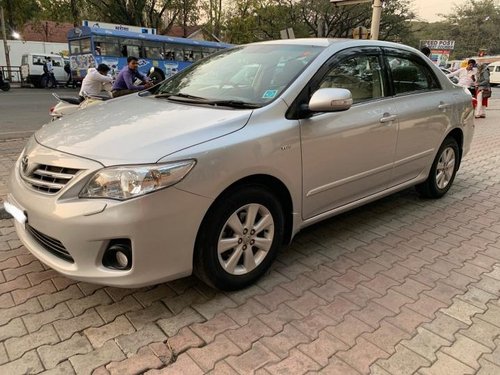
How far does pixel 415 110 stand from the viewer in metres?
4.07

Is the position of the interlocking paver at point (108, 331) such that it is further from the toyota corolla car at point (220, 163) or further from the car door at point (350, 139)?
the car door at point (350, 139)

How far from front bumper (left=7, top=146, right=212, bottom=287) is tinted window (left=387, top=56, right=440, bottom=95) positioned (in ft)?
8.01

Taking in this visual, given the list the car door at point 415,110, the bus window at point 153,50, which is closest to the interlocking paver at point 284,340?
the car door at point 415,110

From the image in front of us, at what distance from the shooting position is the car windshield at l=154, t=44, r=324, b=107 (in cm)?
310

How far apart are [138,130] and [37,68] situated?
24.2m

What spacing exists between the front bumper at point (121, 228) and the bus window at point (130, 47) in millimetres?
18562

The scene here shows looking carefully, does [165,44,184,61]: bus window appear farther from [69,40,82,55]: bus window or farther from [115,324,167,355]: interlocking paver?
[115,324,167,355]: interlocking paver

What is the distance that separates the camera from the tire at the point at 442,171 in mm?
4676

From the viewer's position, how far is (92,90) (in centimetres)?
877

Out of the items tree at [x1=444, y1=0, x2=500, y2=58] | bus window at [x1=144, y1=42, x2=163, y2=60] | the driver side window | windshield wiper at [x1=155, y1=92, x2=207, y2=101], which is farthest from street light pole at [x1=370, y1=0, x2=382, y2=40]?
tree at [x1=444, y1=0, x2=500, y2=58]

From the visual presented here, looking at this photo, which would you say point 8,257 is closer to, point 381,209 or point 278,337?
point 278,337

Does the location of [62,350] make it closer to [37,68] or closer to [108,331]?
[108,331]

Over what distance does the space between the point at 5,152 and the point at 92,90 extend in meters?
2.96

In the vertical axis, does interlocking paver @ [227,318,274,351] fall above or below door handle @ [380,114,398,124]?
below
